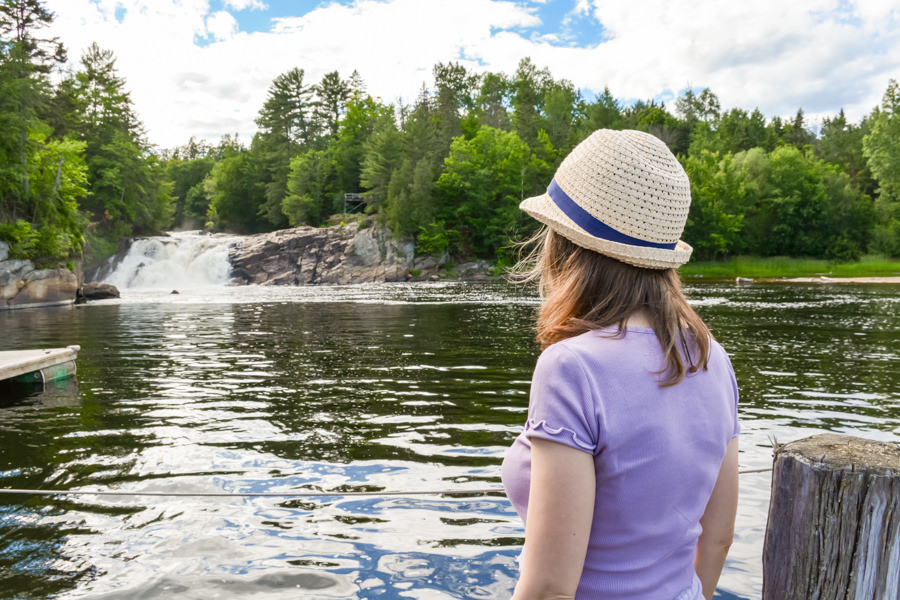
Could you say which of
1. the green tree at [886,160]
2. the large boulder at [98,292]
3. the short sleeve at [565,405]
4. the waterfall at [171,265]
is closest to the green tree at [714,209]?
the green tree at [886,160]

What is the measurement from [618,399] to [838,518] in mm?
1056

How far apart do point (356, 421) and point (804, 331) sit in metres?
15.1

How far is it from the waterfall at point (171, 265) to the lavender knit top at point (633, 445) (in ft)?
162

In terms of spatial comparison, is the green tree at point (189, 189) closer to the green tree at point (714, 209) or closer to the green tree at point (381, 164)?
the green tree at point (381, 164)

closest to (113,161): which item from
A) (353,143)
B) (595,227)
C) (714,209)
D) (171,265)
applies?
(171,265)

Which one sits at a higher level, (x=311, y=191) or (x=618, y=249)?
(x=311, y=191)

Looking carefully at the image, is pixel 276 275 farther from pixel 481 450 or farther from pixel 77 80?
pixel 481 450

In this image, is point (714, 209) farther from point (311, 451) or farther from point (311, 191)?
point (311, 451)

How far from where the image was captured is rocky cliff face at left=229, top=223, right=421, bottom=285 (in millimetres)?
54375

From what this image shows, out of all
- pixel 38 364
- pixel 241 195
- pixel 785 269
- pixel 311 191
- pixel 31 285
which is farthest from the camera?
pixel 241 195

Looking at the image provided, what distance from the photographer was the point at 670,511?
1.64 m

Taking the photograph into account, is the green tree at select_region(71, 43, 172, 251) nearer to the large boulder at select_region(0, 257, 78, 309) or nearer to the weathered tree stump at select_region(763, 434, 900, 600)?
the large boulder at select_region(0, 257, 78, 309)

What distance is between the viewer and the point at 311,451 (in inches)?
301

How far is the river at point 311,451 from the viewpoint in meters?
4.81
